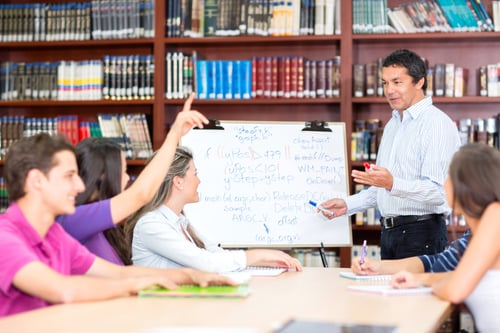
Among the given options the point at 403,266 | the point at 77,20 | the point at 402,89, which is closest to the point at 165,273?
the point at 403,266

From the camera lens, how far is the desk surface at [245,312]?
1.89 m

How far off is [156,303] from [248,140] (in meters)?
2.37

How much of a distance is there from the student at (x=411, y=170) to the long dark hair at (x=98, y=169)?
1.20 m

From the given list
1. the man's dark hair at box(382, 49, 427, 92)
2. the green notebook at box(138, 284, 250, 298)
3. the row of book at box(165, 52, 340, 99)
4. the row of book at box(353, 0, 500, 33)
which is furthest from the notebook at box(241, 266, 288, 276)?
the row of book at box(353, 0, 500, 33)

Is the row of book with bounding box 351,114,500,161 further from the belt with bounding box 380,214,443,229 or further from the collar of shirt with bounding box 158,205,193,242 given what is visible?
the collar of shirt with bounding box 158,205,193,242

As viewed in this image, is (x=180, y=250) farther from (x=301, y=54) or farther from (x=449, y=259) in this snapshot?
(x=301, y=54)

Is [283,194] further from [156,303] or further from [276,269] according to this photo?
[156,303]

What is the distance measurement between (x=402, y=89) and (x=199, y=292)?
2.00 metres

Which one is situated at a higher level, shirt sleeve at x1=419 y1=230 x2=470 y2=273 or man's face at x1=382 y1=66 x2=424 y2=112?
man's face at x1=382 y1=66 x2=424 y2=112

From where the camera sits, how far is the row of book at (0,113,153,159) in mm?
5262

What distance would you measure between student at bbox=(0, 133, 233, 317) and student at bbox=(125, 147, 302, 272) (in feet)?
1.63

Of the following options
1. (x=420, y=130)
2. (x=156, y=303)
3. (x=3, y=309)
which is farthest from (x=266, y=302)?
(x=420, y=130)

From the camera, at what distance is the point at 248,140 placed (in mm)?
4500

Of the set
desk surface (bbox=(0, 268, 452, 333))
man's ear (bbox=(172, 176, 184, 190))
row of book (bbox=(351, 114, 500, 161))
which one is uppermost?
row of book (bbox=(351, 114, 500, 161))
